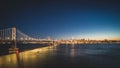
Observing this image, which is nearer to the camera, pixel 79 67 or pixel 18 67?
pixel 18 67

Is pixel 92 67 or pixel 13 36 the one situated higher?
pixel 13 36

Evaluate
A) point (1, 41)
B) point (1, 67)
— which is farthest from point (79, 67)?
point (1, 41)

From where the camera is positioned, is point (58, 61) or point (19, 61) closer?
point (19, 61)

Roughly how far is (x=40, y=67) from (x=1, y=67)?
475cm

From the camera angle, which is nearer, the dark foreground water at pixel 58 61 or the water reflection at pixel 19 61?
the water reflection at pixel 19 61

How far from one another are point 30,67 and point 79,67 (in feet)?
21.7

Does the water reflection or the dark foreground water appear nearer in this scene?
the water reflection

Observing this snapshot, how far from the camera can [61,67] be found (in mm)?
29531

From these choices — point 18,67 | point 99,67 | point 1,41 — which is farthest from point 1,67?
point 1,41

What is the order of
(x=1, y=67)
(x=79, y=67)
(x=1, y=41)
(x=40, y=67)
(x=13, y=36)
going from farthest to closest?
(x=13, y=36), (x=1, y=41), (x=79, y=67), (x=40, y=67), (x=1, y=67)

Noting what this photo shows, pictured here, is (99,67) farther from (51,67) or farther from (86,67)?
(51,67)

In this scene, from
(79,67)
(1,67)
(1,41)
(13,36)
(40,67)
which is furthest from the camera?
(13,36)

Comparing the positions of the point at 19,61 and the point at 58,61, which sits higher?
the point at 19,61

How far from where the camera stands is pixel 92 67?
30.4m
